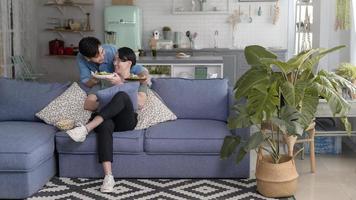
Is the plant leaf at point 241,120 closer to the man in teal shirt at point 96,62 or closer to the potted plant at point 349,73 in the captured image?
the man in teal shirt at point 96,62

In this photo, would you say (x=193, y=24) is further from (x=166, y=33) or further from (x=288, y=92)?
(x=288, y=92)

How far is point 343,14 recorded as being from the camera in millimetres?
5848

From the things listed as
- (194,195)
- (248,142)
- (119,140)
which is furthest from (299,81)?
(119,140)

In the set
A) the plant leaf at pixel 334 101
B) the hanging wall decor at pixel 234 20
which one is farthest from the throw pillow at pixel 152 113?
the hanging wall decor at pixel 234 20

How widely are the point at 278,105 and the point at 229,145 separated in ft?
1.65

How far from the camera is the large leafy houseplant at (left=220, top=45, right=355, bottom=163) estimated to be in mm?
3531

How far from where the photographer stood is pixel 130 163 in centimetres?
413

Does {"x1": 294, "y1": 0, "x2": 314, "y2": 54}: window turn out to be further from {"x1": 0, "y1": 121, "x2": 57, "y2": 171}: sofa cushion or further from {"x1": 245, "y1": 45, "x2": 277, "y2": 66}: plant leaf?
{"x1": 0, "y1": 121, "x2": 57, "y2": 171}: sofa cushion

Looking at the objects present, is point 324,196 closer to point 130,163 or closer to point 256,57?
point 256,57

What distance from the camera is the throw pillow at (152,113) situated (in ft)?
14.1

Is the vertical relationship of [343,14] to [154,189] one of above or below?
above

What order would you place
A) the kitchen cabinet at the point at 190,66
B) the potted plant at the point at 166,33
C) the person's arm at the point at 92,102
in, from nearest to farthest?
1. the person's arm at the point at 92,102
2. the kitchen cabinet at the point at 190,66
3. the potted plant at the point at 166,33

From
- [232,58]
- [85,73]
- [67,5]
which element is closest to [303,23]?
[232,58]

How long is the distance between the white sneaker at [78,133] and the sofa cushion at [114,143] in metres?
0.15
